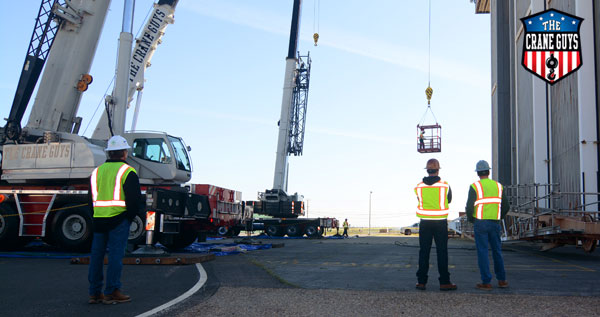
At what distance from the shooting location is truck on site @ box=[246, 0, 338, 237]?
3259cm

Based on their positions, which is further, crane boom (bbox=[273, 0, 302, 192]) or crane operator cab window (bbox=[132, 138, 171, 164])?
crane boom (bbox=[273, 0, 302, 192])

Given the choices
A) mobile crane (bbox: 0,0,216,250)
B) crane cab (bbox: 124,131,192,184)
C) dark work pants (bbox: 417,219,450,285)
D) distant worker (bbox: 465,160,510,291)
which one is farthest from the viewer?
crane cab (bbox: 124,131,192,184)

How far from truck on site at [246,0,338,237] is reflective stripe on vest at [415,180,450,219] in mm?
25130

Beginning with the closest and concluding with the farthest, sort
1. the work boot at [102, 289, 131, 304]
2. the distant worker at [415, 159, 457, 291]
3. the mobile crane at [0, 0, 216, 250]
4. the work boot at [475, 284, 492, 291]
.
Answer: the work boot at [102, 289, 131, 304] < the work boot at [475, 284, 492, 291] < the distant worker at [415, 159, 457, 291] < the mobile crane at [0, 0, 216, 250]

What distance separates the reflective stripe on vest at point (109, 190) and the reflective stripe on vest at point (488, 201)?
4.73 metres

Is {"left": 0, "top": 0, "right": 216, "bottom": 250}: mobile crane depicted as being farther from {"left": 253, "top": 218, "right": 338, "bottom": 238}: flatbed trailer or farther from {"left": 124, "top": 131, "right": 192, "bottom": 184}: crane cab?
{"left": 253, "top": 218, "right": 338, "bottom": 238}: flatbed trailer

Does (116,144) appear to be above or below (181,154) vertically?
below

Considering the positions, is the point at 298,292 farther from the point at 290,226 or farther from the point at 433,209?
the point at 290,226

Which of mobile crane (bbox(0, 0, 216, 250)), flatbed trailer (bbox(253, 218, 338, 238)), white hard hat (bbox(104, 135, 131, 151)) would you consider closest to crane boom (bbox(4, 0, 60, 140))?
mobile crane (bbox(0, 0, 216, 250))

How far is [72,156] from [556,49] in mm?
13896

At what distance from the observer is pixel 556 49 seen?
619 inches

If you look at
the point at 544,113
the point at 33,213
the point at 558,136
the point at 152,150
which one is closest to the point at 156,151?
the point at 152,150

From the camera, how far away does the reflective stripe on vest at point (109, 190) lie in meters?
6.09

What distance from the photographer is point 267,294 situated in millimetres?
6301
